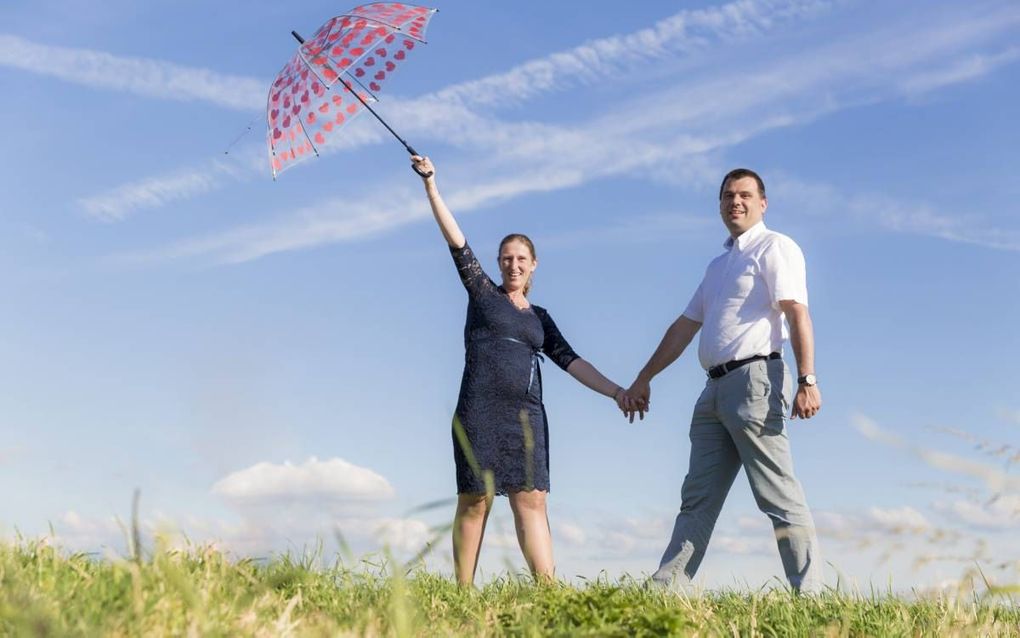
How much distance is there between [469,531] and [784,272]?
2627mm

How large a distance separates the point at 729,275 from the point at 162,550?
4.54 m

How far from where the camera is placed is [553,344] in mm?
7574

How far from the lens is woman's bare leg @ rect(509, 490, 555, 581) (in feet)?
22.8

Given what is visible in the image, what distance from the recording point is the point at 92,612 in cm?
352

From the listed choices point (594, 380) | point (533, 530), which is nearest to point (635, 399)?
point (594, 380)

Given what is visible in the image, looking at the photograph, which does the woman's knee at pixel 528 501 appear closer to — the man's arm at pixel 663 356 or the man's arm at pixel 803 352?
the man's arm at pixel 663 356

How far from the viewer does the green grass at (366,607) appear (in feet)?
11.4

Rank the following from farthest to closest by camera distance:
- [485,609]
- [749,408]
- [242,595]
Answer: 1. [749,408]
2. [485,609]
3. [242,595]

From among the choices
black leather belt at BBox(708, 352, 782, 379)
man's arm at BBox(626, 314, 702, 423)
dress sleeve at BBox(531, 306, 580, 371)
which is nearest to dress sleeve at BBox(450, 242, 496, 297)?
dress sleeve at BBox(531, 306, 580, 371)

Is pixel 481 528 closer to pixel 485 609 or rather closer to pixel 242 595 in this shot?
pixel 485 609

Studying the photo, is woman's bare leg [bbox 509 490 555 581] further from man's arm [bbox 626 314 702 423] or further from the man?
man's arm [bbox 626 314 702 423]

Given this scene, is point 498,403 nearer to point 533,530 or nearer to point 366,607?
point 533,530

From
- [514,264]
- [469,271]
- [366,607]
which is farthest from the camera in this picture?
[514,264]

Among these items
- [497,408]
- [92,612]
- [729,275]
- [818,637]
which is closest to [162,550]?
[92,612]
